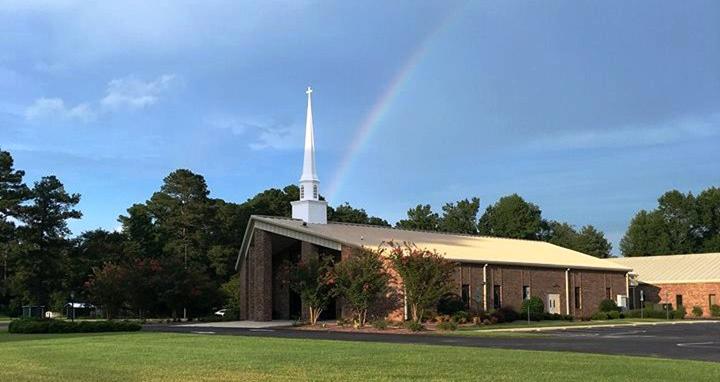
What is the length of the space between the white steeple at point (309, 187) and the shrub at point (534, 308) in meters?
14.4

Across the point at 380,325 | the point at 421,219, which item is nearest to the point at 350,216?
the point at 421,219

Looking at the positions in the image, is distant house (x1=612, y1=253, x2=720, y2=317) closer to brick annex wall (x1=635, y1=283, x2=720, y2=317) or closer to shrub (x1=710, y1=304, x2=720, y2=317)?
brick annex wall (x1=635, y1=283, x2=720, y2=317)

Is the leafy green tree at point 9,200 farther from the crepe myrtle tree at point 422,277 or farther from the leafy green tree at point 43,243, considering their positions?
the crepe myrtle tree at point 422,277

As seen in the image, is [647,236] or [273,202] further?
[647,236]

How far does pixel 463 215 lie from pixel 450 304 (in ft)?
201

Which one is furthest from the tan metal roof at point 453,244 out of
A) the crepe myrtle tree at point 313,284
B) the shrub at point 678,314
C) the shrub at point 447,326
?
the shrub at point 447,326

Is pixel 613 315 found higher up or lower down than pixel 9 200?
lower down

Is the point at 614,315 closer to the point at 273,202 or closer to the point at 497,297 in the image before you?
the point at 497,297

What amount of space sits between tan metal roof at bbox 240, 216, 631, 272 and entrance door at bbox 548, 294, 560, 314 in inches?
83.1

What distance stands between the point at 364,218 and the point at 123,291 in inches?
2041

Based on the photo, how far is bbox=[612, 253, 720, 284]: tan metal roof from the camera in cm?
6259

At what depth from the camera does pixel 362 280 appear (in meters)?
41.5

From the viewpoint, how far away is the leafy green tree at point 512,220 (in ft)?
339

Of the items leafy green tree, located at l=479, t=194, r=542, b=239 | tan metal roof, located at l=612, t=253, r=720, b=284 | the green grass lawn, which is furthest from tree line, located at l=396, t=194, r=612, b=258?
the green grass lawn
